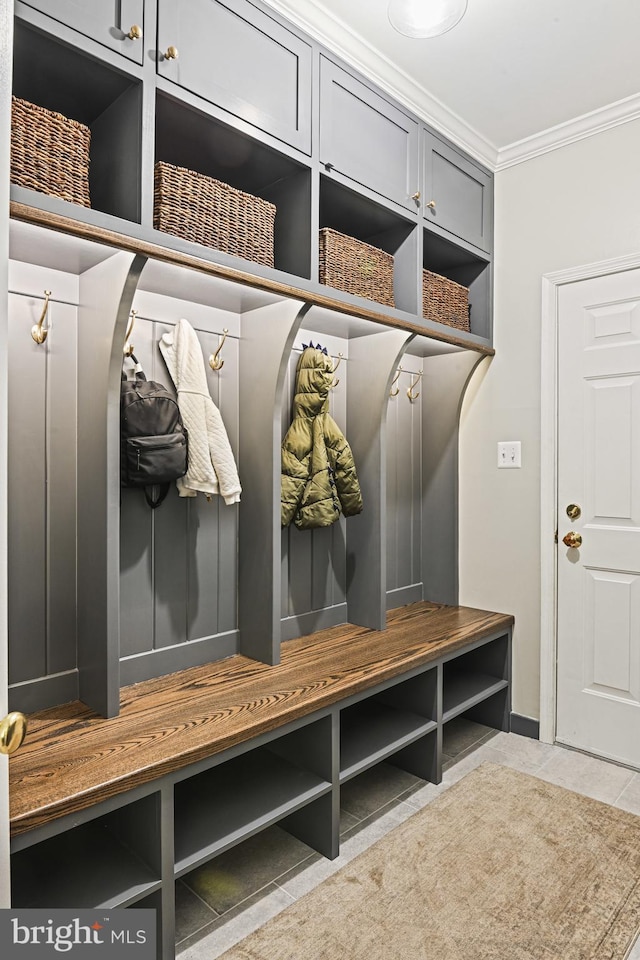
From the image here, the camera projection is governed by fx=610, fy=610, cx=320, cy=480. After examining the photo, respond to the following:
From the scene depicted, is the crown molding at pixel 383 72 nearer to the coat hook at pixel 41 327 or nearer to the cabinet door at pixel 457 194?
the cabinet door at pixel 457 194

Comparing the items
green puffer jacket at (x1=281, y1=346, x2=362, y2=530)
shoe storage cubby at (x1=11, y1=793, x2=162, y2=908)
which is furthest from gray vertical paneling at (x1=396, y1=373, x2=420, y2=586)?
shoe storage cubby at (x1=11, y1=793, x2=162, y2=908)

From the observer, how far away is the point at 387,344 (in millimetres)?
2555

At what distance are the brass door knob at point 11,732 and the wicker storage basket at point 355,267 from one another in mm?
1741

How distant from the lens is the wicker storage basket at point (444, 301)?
2658mm

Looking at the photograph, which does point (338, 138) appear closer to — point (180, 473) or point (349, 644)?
point (180, 473)

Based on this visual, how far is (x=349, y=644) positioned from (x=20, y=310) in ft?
5.43

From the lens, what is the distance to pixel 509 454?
2.93m

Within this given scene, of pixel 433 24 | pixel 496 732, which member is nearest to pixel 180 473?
pixel 433 24

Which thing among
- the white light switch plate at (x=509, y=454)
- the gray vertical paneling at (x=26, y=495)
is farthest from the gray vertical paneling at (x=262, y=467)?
the white light switch plate at (x=509, y=454)

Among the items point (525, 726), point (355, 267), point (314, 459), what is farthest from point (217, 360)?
point (525, 726)

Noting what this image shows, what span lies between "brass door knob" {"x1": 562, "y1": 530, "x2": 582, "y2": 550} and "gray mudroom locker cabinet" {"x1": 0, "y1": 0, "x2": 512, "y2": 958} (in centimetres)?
50

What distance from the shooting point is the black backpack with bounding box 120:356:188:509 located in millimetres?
1808

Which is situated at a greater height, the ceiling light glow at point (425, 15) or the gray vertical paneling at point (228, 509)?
the ceiling light glow at point (425, 15)

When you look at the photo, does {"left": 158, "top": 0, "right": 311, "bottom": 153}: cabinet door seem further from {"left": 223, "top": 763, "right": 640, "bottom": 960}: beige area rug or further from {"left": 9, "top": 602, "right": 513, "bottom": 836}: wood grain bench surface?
{"left": 223, "top": 763, "right": 640, "bottom": 960}: beige area rug
